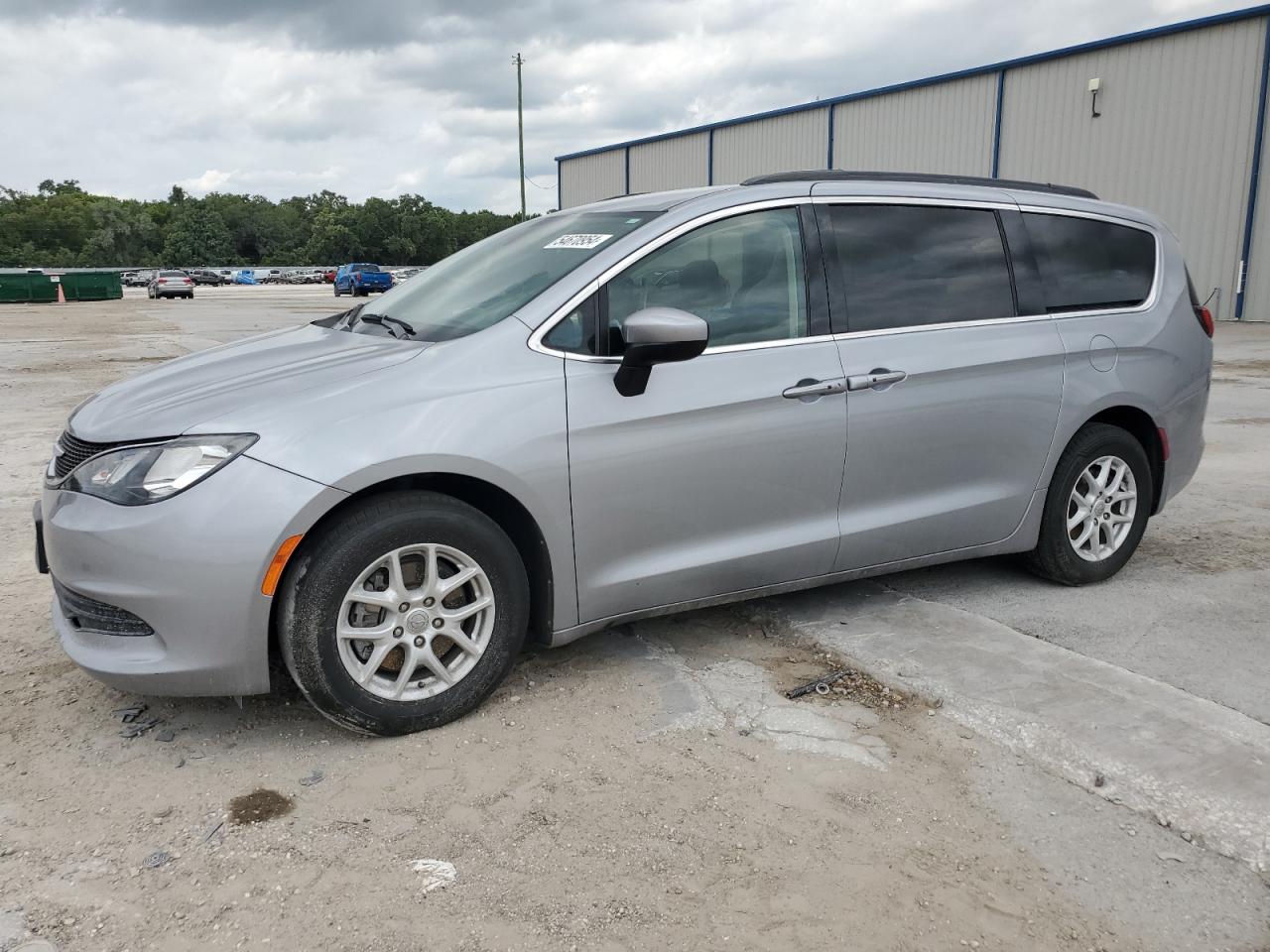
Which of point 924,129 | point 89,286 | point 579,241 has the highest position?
point 924,129

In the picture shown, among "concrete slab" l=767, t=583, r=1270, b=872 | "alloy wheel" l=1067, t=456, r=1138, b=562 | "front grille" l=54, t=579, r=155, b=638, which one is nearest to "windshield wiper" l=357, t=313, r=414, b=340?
"front grille" l=54, t=579, r=155, b=638

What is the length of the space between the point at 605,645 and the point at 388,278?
150ft

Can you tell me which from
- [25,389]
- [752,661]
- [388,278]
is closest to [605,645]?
[752,661]

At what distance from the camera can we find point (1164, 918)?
7.70ft

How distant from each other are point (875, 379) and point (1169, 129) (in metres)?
22.6

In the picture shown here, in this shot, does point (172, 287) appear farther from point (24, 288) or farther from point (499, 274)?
point (499, 274)

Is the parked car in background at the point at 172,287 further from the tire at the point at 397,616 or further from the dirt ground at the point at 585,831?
the tire at the point at 397,616

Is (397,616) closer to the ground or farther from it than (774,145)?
closer to the ground

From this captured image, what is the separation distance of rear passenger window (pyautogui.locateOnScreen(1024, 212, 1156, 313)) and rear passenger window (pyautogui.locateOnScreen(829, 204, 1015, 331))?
25 centimetres

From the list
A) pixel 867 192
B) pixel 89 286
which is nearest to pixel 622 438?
pixel 867 192

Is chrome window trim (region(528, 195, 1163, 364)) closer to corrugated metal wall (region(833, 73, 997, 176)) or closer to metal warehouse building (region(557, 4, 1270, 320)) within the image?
metal warehouse building (region(557, 4, 1270, 320))

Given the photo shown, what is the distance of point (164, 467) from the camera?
2.94 meters

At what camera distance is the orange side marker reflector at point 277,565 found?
2926mm

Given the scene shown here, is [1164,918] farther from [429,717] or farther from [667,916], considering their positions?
[429,717]
